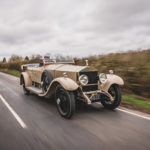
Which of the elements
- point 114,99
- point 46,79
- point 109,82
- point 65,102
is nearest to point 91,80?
point 109,82

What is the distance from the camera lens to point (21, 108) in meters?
4.70

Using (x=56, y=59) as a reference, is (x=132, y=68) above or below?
below

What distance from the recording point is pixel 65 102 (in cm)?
395

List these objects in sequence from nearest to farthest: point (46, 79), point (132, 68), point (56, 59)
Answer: point (46, 79), point (56, 59), point (132, 68)

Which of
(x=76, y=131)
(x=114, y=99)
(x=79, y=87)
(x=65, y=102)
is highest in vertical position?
(x=79, y=87)

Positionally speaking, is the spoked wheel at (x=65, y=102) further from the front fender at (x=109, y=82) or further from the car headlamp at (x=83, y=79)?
the front fender at (x=109, y=82)

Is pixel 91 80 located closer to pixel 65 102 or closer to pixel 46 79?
pixel 65 102

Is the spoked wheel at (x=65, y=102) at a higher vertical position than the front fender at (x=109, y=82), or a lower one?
lower

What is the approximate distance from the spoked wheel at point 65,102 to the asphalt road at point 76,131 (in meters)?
0.18

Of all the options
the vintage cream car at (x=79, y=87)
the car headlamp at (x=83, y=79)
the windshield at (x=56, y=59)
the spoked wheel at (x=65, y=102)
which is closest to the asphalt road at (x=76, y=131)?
the spoked wheel at (x=65, y=102)

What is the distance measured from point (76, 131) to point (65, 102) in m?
1.03

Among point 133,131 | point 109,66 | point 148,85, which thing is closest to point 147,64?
point 148,85

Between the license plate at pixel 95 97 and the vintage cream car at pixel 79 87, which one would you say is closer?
the vintage cream car at pixel 79 87

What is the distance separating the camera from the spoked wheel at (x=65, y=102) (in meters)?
3.60
